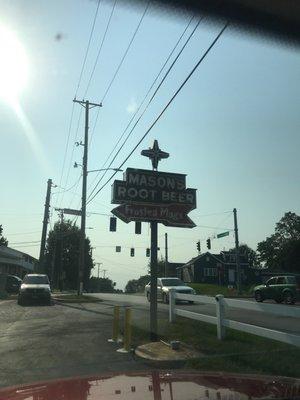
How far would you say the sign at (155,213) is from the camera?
48.3ft

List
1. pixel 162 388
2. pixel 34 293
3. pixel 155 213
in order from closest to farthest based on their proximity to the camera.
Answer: pixel 162 388, pixel 155 213, pixel 34 293

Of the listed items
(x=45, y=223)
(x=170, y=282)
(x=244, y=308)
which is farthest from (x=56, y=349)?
(x=45, y=223)

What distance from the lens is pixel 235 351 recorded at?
35.8 feet

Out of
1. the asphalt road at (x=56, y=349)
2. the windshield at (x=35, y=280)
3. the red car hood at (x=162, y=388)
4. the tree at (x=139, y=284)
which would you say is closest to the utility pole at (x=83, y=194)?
the windshield at (x=35, y=280)

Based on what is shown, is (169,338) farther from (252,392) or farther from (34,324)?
(252,392)

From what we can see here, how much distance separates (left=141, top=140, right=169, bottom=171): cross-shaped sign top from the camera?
603 inches

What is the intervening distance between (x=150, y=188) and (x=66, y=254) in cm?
7809

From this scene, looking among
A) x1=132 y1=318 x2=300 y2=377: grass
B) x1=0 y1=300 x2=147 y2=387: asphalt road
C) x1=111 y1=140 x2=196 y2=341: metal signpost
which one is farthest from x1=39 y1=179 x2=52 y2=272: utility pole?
x1=132 y1=318 x2=300 y2=377: grass

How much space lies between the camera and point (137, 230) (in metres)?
15.4

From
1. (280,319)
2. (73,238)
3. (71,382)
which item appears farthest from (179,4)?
(73,238)

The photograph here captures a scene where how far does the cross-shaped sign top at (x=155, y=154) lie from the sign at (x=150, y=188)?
486 mm

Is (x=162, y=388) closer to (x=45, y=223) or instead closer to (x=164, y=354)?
(x=164, y=354)

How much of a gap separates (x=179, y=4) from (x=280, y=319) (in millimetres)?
12780

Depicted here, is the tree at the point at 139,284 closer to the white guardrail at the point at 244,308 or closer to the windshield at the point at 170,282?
the windshield at the point at 170,282
